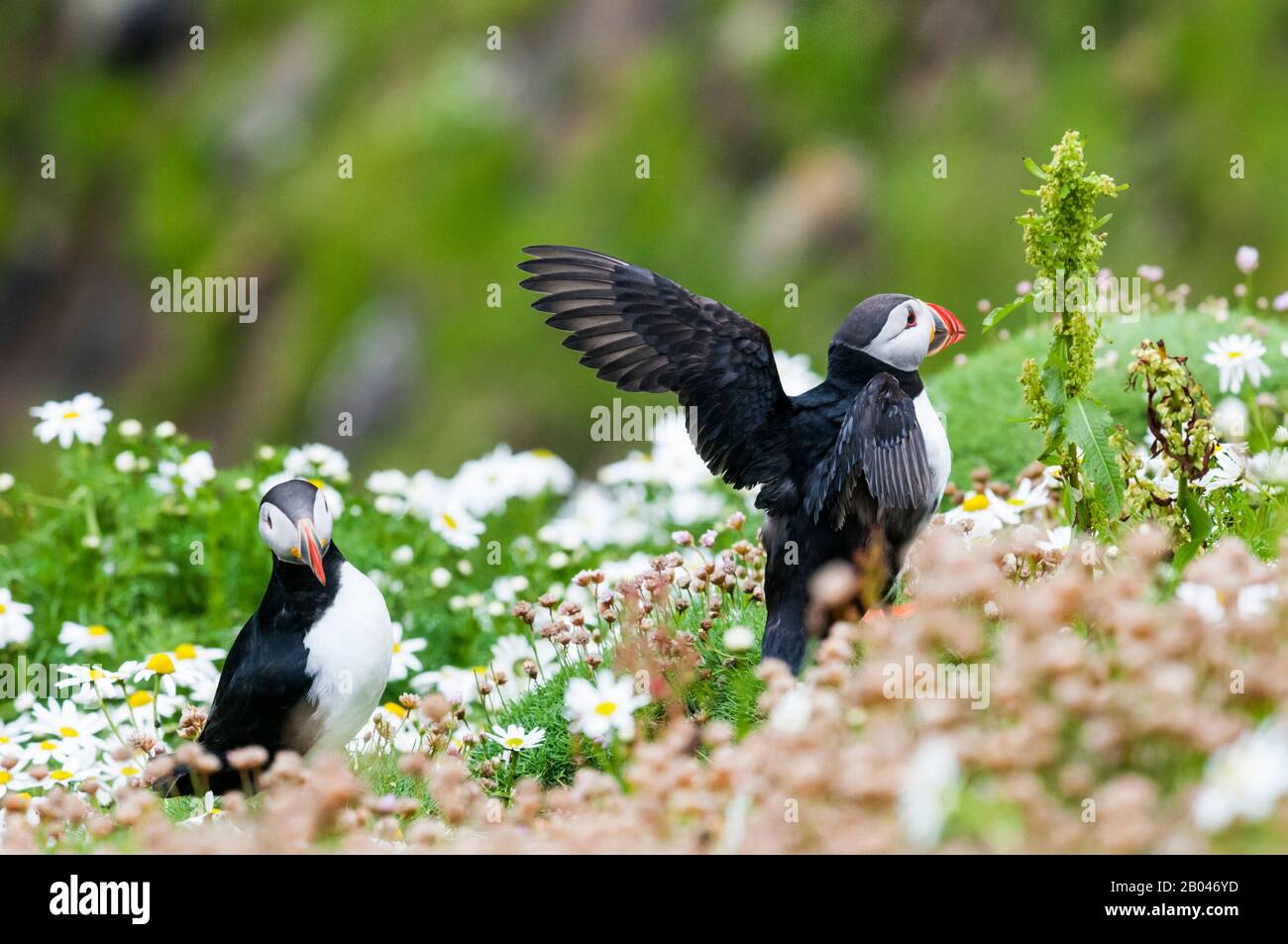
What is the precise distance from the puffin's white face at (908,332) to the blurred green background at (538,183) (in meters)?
5.85

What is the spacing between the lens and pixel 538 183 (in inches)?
508

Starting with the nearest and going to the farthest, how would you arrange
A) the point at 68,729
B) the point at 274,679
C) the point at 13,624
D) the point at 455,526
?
the point at 274,679, the point at 68,729, the point at 13,624, the point at 455,526

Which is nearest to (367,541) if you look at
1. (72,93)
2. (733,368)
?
(733,368)

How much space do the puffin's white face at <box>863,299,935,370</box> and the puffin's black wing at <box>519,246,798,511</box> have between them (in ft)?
1.01

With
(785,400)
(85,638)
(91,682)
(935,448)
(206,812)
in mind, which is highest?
(785,400)

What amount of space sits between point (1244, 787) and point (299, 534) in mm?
2492

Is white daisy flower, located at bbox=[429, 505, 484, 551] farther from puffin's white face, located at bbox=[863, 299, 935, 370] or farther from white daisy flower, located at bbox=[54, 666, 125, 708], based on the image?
puffin's white face, located at bbox=[863, 299, 935, 370]

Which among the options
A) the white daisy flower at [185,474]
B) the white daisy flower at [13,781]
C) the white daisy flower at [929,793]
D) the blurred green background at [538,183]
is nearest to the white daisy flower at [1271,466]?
the white daisy flower at [929,793]

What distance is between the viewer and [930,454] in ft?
12.3

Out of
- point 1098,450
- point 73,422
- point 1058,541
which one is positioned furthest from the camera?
point 73,422

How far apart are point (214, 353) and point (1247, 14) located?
9.63 metres

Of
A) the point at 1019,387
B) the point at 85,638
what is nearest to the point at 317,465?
the point at 85,638

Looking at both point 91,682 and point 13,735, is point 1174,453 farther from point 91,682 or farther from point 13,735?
point 13,735
